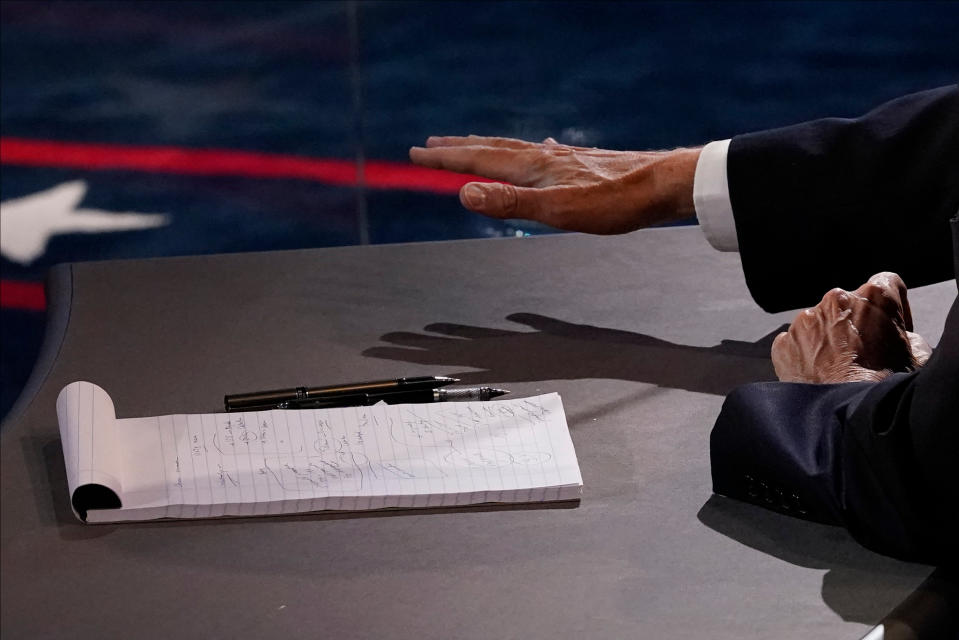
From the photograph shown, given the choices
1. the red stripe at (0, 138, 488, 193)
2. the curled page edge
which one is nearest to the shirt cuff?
the curled page edge

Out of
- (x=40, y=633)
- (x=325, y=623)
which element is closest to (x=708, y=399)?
(x=325, y=623)

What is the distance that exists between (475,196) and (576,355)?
7.9 inches

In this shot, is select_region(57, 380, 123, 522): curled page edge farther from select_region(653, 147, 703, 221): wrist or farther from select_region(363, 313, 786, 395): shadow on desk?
select_region(653, 147, 703, 221): wrist

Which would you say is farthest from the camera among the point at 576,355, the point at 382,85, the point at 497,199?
the point at 382,85

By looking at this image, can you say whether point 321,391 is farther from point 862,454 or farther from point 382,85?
point 382,85

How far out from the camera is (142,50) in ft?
8.80

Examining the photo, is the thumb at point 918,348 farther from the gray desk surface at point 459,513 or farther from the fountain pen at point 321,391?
the fountain pen at point 321,391

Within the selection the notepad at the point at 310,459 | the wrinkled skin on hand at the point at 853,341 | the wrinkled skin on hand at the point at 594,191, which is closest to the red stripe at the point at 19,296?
the wrinkled skin on hand at the point at 594,191

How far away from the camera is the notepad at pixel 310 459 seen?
0.83 metres

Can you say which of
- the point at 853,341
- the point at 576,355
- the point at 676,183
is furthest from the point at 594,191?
the point at 853,341

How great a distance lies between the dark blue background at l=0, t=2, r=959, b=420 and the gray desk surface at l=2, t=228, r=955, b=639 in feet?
4.90

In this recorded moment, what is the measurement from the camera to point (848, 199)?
1.11m

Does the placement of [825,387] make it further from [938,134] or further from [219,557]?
[219,557]

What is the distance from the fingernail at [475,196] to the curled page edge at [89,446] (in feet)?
1.29
